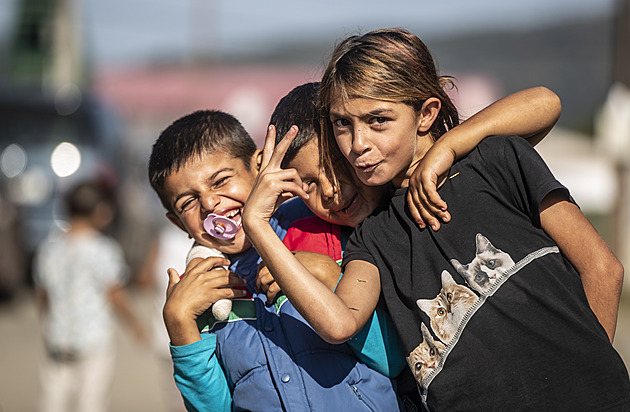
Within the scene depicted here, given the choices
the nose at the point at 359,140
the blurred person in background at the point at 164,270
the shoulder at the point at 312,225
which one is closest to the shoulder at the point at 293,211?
the shoulder at the point at 312,225

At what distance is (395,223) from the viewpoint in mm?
1745

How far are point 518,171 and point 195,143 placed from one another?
833 millimetres

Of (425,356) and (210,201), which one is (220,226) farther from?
(425,356)

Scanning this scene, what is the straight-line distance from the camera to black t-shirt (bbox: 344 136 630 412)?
156 centimetres

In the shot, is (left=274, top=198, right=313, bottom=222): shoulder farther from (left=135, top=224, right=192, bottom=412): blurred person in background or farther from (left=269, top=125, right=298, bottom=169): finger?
(left=135, top=224, right=192, bottom=412): blurred person in background

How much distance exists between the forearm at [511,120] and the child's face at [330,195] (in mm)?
244

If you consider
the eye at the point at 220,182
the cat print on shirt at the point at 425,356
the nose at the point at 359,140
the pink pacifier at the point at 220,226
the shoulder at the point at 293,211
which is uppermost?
the nose at the point at 359,140

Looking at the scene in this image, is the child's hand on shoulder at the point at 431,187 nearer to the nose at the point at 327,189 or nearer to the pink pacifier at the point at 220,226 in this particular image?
the nose at the point at 327,189

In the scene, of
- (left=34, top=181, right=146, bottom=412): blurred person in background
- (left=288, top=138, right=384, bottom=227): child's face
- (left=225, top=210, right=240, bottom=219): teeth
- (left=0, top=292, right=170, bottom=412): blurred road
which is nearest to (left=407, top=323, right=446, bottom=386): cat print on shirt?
(left=288, top=138, right=384, bottom=227): child's face

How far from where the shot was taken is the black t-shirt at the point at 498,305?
156cm

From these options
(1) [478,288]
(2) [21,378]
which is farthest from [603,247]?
(2) [21,378]

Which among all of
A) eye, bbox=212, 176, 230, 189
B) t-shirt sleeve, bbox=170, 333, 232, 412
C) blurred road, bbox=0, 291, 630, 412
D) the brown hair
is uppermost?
the brown hair

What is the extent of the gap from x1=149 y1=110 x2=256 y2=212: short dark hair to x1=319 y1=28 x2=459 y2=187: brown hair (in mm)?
269

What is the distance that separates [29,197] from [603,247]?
9538 millimetres
